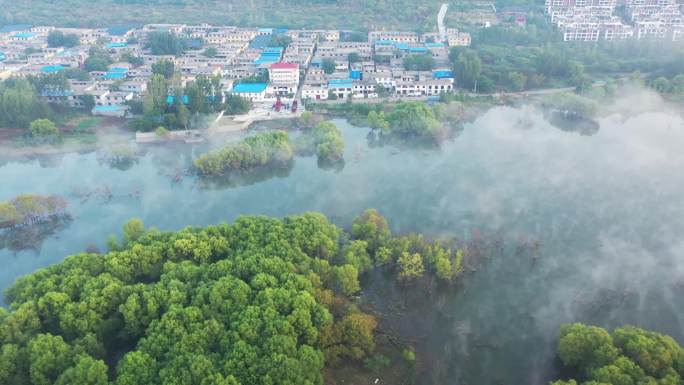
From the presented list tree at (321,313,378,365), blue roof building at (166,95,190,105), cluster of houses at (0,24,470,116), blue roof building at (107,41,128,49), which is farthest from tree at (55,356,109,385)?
blue roof building at (107,41,128,49)

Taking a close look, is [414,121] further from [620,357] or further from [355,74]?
[620,357]

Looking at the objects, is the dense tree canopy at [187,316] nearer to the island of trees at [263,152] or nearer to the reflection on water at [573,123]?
the island of trees at [263,152]

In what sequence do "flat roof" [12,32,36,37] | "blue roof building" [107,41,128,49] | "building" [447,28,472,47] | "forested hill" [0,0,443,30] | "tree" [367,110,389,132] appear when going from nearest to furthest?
1. "tree" [367,110,389,132]
2. "blue roof building" [107,41,128,49]
3. "building" [447,28,472,47]
4. "flat roof" [12,32,36,37]
5. "forested hill" [0,0,443,30]

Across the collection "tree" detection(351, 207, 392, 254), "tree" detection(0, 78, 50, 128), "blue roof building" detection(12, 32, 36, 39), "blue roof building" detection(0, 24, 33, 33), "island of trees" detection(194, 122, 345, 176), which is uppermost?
"blue roof building" detection(0, 24, 33, 33)

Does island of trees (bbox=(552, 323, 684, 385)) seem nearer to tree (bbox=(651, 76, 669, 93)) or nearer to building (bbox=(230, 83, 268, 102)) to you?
building (bbox=(230, 83, 268, 102))

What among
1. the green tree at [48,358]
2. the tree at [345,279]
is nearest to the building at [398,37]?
the tree at [345,279]

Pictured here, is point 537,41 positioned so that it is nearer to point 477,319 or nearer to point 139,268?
point 477,319
